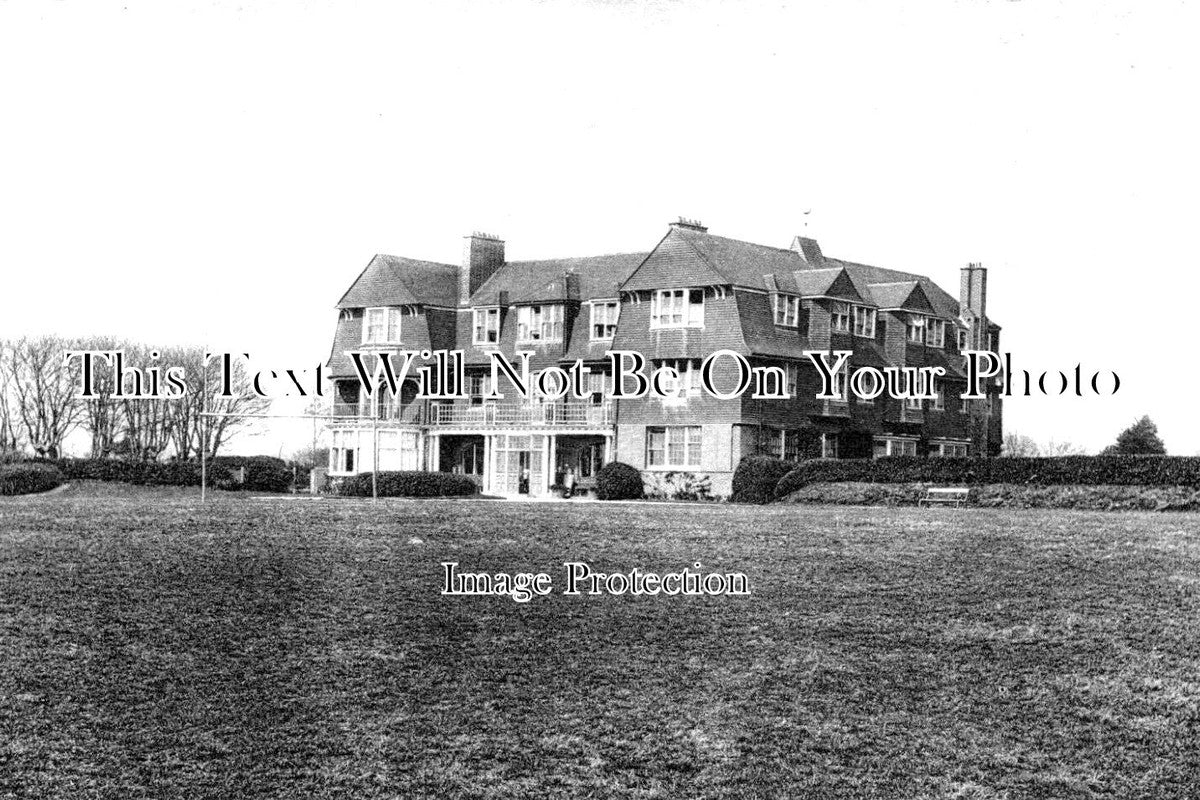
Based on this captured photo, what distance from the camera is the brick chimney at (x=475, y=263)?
193 feet

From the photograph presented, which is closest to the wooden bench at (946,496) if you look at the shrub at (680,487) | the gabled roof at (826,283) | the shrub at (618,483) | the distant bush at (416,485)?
the shrub at (680,487)

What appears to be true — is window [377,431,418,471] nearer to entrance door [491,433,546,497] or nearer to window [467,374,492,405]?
window [467,374,492,405]

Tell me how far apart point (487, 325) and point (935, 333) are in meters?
17.5

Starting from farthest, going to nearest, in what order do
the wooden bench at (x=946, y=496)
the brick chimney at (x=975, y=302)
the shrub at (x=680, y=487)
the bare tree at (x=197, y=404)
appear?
the bare tree at (x=197, y=404) → the brick chimney at (x=975, y=302) → the shrub at (x=680, y=487) → the wooden bench at (x=946, y=496)

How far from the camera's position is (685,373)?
50219 millimetres

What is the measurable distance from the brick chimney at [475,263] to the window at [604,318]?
6.68 metres

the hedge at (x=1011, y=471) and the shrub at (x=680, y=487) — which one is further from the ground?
the hedge at (x=1011, y=471)

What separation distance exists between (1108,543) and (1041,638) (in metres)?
7.23

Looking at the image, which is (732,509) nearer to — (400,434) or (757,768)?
(757,768)

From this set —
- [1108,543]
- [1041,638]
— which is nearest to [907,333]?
[1108,543]

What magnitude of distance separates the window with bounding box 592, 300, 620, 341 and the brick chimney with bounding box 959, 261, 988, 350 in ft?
56.3

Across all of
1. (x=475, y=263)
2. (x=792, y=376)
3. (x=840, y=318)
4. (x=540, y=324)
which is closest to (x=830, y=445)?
(x=792, y=376)

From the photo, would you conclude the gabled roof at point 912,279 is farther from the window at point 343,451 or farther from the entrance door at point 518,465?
the window at point 343,451

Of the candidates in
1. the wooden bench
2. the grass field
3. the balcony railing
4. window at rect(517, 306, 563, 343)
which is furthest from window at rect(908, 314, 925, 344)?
the grass field
